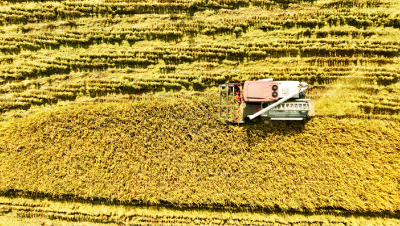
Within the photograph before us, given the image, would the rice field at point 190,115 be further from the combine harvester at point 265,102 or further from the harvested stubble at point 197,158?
the combine harvester at point 265,102

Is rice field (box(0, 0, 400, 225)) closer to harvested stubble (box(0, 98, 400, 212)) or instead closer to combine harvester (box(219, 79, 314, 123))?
harvested stubble (box(0, 98, 400, 212))

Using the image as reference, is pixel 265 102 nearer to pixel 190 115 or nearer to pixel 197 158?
pixel 190 115

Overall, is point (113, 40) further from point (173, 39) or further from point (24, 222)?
point (24, 222)

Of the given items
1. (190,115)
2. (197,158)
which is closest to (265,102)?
(190,115)

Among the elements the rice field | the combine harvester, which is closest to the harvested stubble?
the rice field

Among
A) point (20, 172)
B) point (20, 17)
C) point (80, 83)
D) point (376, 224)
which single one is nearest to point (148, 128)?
point (80, 83)

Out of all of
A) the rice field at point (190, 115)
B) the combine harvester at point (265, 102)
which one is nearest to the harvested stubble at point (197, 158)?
the rice field at point (190, 115)
